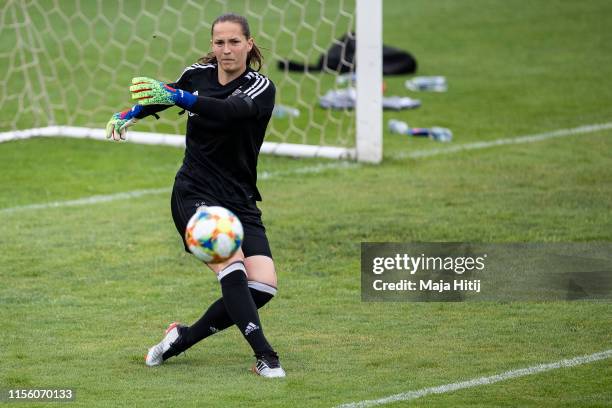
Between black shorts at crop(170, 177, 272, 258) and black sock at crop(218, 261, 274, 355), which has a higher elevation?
black shorts at crop(170, 177, 272, 258)

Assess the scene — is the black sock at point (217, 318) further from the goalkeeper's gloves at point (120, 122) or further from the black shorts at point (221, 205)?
the goalkeeper's gloves at point (120, 122)

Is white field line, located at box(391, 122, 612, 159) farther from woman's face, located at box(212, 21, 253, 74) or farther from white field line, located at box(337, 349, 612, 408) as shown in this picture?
woman's face, located at box(212, 21, 253, 74)

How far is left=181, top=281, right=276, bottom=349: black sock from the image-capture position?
6.61 metres

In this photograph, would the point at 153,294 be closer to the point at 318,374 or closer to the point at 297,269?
the point at 297,269

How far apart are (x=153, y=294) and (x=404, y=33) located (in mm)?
13670

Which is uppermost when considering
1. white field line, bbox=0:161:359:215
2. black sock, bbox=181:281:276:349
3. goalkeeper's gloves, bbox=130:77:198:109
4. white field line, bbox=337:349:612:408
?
goalkeeper's gloves, bbox=130:77:198:109

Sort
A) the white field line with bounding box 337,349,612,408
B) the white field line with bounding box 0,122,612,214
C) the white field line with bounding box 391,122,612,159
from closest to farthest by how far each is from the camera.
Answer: the white field line with bounding box 337,349,612,408 < the white field line with bounding box 0,122,612,214 < the white field line with bounding box 391,122,612,159

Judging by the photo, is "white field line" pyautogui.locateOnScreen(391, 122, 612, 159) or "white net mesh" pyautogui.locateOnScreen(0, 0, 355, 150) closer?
"white field line" pyautogui.locateOnScreen(391, 122, 612, 159)

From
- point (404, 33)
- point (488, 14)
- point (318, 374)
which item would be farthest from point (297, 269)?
point (488, 14)

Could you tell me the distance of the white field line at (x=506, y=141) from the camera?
43.7 ft

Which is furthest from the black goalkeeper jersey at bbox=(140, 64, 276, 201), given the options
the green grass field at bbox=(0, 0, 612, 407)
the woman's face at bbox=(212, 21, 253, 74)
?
the green grass field at bbox=(0, 0, 612, 407)

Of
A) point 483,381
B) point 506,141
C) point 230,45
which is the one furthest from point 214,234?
point 506,141

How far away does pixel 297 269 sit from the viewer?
9078 millimetres

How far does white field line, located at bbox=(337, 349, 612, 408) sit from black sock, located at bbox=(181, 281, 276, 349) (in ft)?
3.06
